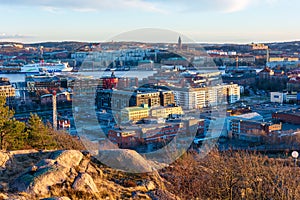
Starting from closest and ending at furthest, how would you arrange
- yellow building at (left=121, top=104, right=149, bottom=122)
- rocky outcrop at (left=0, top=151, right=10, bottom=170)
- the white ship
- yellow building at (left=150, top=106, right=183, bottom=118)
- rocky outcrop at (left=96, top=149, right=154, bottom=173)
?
rocky outcrop at (left=0, top=151, right=10, bottom=170)
rocky outcrop at (left=96, top=149, right=154, bottom=173)
yellow building at (left=121, top=104, right=149, bottom=122)
yellow building at (left=150, top=106, right=183, bottom=118)
the white ship

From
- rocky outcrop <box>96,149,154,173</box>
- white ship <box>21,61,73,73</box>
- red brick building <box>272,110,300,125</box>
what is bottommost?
red brick building <box>272,110,300,125</box>

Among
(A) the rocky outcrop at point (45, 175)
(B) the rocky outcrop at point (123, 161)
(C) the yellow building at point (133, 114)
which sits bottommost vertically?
(C) the yellow building at point (133, 114)

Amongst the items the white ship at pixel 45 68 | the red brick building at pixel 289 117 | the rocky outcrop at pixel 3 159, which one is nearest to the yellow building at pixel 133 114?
the red brick building at pixel 289 117

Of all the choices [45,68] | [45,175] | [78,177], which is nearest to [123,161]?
[78,177]

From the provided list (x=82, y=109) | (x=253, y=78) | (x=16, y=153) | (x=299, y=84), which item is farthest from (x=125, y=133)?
(x=253, y=78)

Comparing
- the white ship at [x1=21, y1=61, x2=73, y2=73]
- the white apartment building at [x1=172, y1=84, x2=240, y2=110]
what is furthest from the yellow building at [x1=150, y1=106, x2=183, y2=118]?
the white ship at [x1=21, y1=61, x2=73, y2=73]

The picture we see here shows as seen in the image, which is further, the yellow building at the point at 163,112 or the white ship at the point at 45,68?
the white ship at the point at 45,68

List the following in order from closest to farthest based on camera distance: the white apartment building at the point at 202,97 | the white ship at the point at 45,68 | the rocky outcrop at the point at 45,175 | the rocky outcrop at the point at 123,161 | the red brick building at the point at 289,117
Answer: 1. the rocky outcrop at the point at 45,175
2. the rocky outcrop at the point at 123,161
3. the red brick building at the point at 289,117
4. the white apartment building at the point at 202,97
5. the white ship at the point at 45,68

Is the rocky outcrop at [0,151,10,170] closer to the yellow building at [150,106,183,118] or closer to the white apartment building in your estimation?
the yellow building at [150,106,183,118]

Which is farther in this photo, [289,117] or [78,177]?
[289,117]

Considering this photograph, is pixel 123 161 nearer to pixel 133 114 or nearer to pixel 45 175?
pixel 45 175

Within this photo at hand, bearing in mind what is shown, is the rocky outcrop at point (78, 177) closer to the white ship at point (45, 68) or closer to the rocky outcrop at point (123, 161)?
the rocky outcrop at point (123, 161)

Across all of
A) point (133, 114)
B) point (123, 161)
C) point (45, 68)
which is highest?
point (123, 161)
